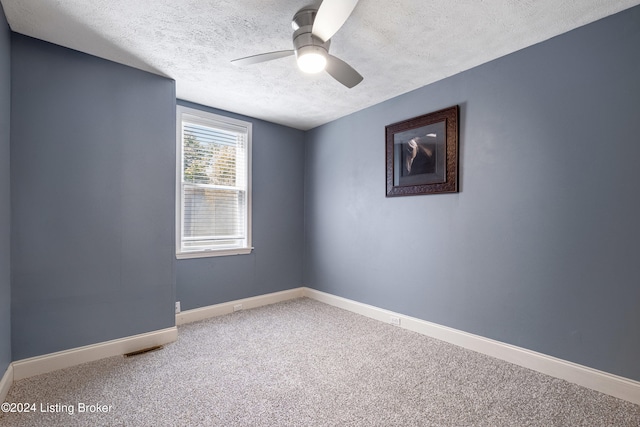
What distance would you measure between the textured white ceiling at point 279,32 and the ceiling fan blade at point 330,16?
0.83ft

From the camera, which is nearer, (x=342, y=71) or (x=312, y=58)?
(x=312, y=58)

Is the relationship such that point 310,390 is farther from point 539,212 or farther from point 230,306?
point 539,212

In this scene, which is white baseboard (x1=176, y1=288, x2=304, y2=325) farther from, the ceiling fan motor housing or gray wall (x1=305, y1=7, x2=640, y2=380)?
the ceiling fan motor housing

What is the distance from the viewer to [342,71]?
2193mm

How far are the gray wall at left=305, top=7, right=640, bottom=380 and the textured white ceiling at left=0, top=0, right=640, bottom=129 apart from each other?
236 mm

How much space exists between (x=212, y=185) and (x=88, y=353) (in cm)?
200

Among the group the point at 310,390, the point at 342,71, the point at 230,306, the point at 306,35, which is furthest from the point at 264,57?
the point at 230,306

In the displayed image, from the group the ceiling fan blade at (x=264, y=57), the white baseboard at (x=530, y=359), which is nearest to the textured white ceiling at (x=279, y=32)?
the ceiling fan blade at (x=264, y=57)

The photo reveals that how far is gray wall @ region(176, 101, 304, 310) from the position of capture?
357 centimetres

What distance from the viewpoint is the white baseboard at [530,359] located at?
1983mm

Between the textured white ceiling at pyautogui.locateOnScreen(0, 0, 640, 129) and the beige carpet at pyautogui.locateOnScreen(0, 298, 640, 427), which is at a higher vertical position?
the textured white ceiling at pyautogui.locateOnScreen(0, 0, 640, 129)

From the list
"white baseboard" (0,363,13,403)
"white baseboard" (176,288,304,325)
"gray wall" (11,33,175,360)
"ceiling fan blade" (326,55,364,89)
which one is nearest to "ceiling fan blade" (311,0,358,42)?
"ceiling fan blade" (326,55,364,89)

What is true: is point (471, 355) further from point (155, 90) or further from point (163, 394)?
point (155, 90)

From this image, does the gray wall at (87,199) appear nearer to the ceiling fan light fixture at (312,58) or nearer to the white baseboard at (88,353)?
the white baseboard at (88,353)
